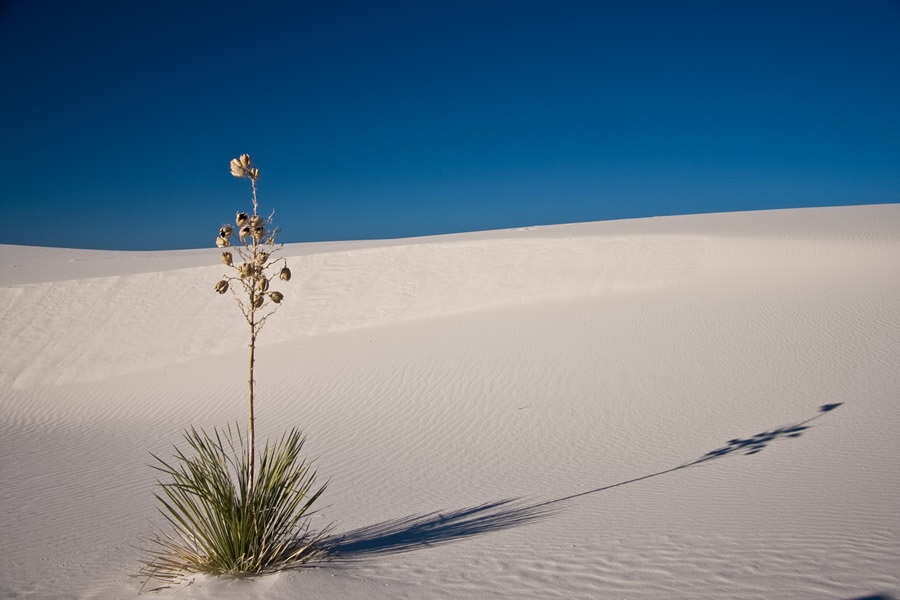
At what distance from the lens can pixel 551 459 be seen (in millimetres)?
7516

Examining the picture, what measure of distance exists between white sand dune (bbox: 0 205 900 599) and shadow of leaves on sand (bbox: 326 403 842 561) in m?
0.04

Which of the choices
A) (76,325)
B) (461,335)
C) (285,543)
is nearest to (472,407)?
(461,335)

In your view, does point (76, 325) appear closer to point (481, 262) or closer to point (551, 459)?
point (481, 262)

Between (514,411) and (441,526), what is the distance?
4586 millimetres

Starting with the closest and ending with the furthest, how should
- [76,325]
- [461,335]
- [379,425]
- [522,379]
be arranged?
[379,425] < [522,379] < [461,335] < [76,325]

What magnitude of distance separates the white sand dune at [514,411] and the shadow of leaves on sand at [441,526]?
42 millimetres

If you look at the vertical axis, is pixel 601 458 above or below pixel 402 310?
below

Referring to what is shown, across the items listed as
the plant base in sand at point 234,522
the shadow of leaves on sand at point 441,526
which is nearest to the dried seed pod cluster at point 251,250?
Result: the plant base in sand at point 234,522

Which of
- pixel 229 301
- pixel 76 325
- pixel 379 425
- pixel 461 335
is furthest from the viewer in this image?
pixel 229 301

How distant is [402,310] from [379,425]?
28.3ft

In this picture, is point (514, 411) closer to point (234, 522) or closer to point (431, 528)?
point (431, 528)

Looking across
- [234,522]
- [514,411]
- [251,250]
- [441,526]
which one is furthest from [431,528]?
[514,411]

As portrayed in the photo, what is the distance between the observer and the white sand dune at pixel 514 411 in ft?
13.0

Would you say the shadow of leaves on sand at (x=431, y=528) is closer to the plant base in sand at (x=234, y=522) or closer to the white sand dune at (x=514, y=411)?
the white sand dune at (x=514, y=411)
